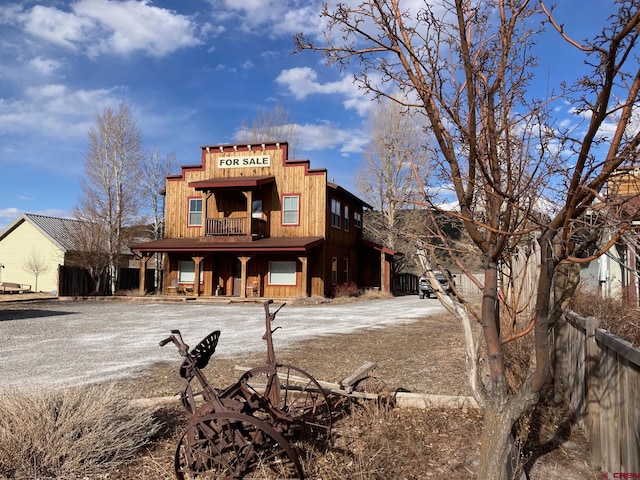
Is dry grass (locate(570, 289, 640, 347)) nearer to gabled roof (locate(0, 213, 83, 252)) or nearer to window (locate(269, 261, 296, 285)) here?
window (locate(269, 261, 296, 285))

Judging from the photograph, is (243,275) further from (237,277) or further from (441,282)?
(441,282)

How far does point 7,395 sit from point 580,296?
7.92 meters

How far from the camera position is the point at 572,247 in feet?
8.75

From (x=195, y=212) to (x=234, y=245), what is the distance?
485 cm

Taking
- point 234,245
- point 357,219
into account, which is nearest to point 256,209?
point 234,245

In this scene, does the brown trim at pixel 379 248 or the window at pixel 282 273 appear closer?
the window at pixel 282 273

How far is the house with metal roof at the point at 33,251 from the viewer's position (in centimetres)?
3669

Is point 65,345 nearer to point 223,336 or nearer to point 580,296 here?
point 223,336

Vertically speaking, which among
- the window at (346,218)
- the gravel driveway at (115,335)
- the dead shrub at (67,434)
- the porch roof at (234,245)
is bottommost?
the gravel driveway at (115,335)

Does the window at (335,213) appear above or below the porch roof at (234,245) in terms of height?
above

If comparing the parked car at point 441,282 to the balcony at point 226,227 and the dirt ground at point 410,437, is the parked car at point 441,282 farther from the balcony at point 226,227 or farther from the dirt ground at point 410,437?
the balcony at point 226,227

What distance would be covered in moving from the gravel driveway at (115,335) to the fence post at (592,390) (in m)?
6.21

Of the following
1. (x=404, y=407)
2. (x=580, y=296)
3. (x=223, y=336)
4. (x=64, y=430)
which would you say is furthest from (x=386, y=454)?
(x=223, y=336)

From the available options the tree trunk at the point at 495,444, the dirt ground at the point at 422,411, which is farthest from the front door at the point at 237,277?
the tree trunk at the point at 495,444
